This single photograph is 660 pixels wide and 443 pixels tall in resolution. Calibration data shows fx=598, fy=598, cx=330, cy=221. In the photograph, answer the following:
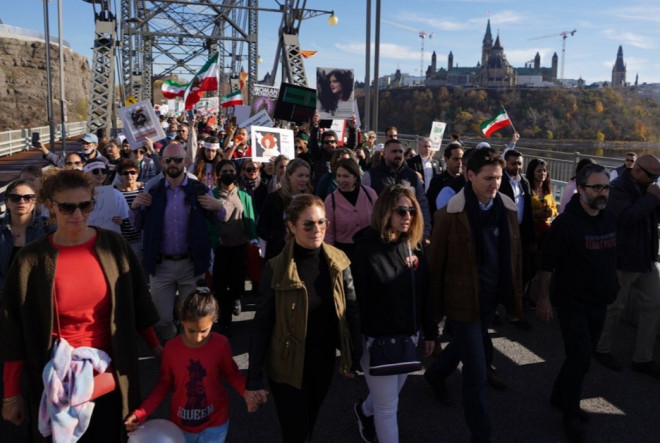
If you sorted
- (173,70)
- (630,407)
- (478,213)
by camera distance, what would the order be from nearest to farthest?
(478,213)
(630,407)
(173,70)

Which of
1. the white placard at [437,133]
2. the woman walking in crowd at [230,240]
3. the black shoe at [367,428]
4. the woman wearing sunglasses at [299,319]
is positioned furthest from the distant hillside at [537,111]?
the woman wearing sunglasses at [299,319]

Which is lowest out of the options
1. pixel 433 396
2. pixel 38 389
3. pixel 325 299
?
pixel 433 396

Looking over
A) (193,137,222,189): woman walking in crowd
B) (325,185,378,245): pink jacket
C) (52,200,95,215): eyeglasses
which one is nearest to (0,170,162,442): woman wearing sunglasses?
(52,200,95,215): eyeglasses

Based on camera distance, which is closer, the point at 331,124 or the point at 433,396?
the point at 433,396

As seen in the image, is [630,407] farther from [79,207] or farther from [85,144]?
[85,144]

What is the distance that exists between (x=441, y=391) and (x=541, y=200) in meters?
3.16

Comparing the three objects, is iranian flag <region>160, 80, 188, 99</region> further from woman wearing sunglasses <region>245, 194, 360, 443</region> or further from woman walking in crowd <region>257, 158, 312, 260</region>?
woman wearing sunglasses <region>245, 194, 360, 443</region>

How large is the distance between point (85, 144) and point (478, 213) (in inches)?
270

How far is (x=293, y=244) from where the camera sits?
317 centimetres

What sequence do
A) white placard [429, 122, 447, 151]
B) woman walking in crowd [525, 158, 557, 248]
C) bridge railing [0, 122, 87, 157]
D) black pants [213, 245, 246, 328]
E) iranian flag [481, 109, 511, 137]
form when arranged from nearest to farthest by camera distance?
black pants [213, 245, 246, 328]
woman walking in crowd [525, 158, 557, 248]
iranian flag [481, 109, 511, 137]
white placard [429, 122, 447, 151]
bridge railing [0, 122, 87, 157]

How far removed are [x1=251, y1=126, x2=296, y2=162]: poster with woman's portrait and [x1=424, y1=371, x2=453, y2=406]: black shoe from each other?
4771 mm

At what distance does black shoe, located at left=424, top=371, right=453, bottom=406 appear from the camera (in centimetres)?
449

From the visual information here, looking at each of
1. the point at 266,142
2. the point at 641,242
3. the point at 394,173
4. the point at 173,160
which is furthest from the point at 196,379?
the point at 266,142

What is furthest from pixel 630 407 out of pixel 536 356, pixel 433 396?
pixel 433 396
